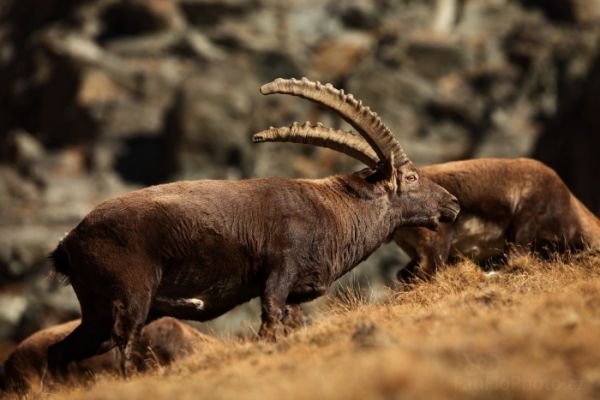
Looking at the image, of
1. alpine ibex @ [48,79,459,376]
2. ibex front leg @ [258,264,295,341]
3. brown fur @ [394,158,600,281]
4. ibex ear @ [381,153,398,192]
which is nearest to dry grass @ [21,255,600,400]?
ibex front leg @ [258,264,295,341]

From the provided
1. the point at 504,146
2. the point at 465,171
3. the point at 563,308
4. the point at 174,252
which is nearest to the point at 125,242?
the point at 174,252

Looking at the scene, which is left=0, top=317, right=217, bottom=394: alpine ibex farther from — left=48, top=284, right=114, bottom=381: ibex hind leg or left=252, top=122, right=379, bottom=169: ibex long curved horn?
left=252, top=122, right=379, bottom=169: ibex long curved horn

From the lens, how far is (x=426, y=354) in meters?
7.48

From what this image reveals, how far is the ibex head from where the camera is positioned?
12469 mm

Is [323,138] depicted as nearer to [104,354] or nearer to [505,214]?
[505,214]

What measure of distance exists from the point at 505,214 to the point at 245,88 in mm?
24871

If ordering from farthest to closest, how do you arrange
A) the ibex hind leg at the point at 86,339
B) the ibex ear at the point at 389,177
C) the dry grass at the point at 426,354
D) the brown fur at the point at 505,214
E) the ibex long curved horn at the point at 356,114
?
the brown fur at the point at 505,214, the ibex ear at the point at 389,177, the ibex long curved horn at the point at 356,114, the ibex hind leg at the point at 86,339, the dry grass at the point at 426,354

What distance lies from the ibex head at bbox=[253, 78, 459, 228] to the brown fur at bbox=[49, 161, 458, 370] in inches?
27.9

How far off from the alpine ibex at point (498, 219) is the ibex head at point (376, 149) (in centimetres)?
140

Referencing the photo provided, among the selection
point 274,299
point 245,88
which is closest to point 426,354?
point 274,299

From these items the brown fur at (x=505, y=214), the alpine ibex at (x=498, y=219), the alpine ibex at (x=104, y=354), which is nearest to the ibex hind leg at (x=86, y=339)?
the alpine ibex at (x=104, y=354)

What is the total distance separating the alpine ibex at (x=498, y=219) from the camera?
14.7m

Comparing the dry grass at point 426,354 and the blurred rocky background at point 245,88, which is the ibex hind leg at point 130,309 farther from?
the blurred rocky background at point 245,88

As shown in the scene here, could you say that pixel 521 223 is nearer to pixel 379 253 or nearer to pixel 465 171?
pixel 465 171
